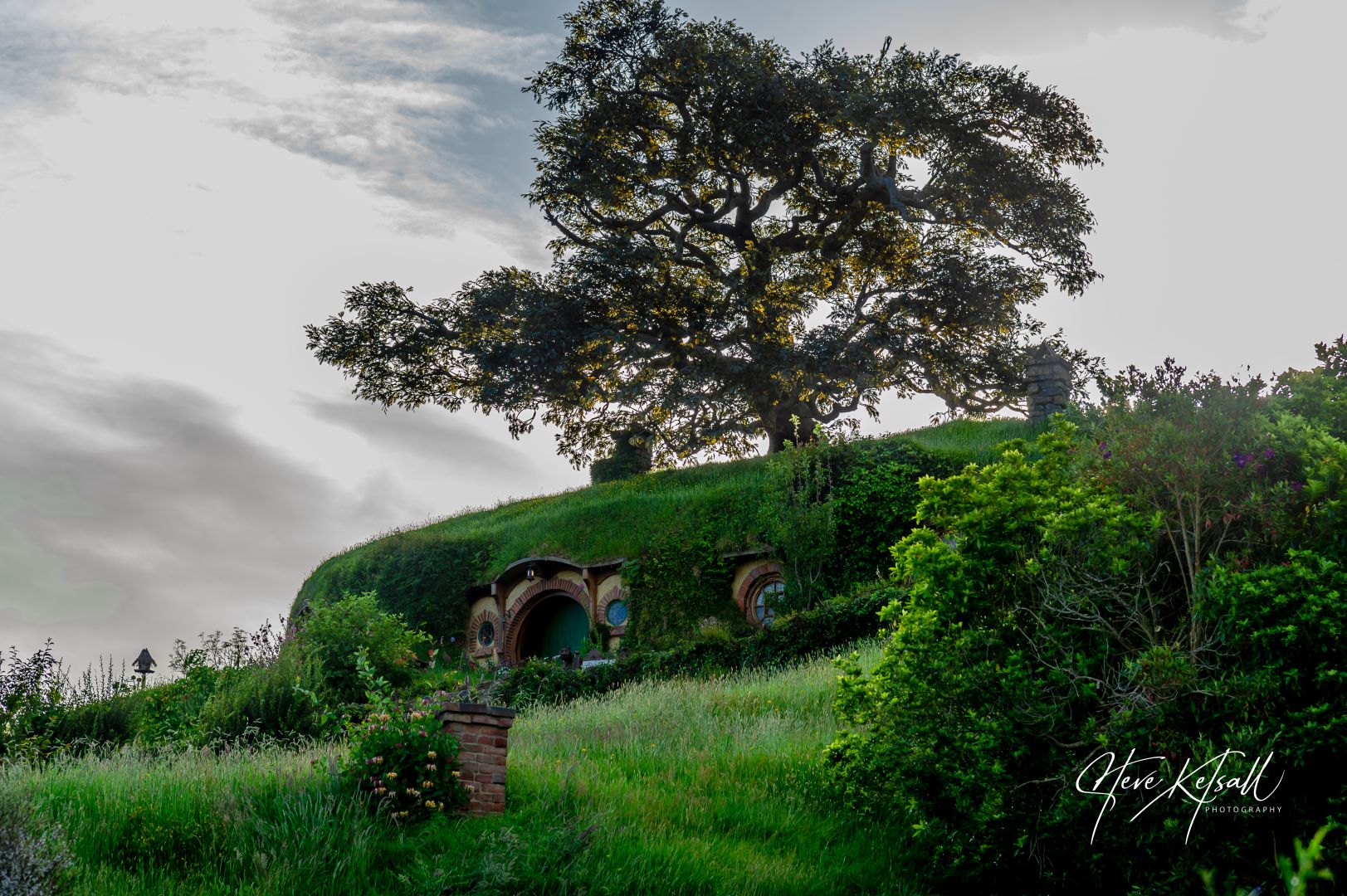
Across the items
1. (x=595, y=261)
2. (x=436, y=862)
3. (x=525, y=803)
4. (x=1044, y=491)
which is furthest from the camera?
(x=595, y=261)

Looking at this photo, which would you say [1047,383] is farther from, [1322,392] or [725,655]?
[1322,392]

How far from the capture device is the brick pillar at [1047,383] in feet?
90.1

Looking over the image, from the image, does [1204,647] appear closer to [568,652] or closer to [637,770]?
[637,770]

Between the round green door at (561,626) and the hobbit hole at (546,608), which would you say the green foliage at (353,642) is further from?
the round green door at (561,626)

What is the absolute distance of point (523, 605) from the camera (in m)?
27.6

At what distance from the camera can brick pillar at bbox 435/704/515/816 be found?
27.8ft

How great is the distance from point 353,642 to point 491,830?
350 inches

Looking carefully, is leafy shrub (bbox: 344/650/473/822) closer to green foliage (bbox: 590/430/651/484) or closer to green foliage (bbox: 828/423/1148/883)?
green foliage (bbox: 828/423/1148/883)

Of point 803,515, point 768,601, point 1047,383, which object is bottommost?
point 768,601

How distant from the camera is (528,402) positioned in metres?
30.8

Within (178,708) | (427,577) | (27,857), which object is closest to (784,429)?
(427,577)

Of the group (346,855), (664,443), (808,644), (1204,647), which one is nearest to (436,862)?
(346,855)

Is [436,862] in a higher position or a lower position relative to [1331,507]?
lower

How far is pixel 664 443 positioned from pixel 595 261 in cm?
659
